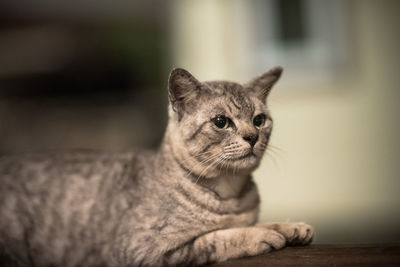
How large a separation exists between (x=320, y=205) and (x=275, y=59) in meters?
1.82

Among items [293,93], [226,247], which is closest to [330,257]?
[226,247]

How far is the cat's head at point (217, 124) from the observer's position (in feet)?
6.98

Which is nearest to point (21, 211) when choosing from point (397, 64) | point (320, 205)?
point (320, 205)

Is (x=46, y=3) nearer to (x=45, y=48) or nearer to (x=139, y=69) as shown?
(x=45, y=48)

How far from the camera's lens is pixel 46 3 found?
644cm

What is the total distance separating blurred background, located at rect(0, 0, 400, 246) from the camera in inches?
211

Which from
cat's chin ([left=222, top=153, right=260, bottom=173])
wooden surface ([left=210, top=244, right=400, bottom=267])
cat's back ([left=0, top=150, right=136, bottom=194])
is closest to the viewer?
wooden surface ([left=210, top=244, right=400, bottom=267])

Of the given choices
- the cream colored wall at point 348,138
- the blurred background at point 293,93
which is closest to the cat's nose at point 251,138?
the blurred background at point 293,93

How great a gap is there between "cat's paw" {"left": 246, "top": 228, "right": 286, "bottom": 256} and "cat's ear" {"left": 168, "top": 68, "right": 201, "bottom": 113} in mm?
689

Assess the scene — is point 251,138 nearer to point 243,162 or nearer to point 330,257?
point 243,162

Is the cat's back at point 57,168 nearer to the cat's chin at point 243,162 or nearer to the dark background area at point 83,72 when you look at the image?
the cat's chin at point 243,162

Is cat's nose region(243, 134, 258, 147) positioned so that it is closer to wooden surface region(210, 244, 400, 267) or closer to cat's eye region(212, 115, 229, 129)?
cat's eye region(212, 115, 229, 129)

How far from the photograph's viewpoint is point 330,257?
1825 mm

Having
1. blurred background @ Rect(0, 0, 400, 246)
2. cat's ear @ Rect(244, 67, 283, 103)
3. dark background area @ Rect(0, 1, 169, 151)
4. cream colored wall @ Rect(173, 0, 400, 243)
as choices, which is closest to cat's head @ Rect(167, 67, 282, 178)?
cat's ear @ Rect(244, 67, 283, 103)
